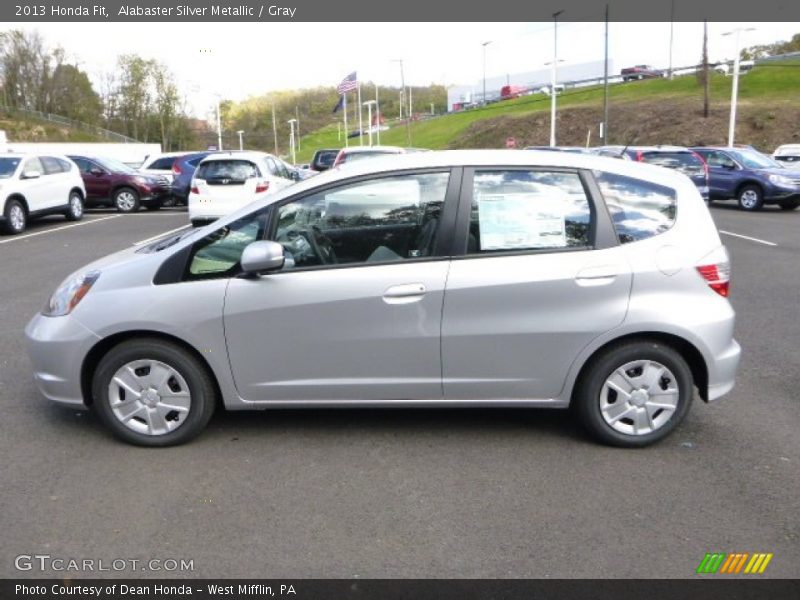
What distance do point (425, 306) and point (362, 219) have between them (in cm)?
65

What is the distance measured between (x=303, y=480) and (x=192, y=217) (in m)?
11.5

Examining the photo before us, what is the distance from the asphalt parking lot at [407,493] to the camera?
120 inches

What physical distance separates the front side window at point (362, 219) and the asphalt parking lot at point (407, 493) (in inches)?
44.1

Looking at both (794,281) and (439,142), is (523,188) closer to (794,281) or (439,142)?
(794,281)

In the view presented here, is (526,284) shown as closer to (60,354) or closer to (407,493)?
(407,493)

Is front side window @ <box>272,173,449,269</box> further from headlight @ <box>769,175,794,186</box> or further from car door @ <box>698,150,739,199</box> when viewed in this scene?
car door @ <box>698,150,739,199</box>

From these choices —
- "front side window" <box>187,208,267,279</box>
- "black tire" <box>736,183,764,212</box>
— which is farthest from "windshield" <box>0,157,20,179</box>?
"black tire" <box>736,183,764,212</box>

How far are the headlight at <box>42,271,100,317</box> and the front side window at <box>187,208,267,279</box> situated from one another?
2.11ft

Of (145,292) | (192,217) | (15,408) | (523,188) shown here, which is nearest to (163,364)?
(145,292)

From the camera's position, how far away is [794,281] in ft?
29.6

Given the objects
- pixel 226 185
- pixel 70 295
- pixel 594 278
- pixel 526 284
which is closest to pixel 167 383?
pixel 70 295

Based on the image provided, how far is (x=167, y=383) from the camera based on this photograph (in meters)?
4.08

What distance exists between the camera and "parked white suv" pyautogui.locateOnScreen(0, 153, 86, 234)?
14242 millimetres

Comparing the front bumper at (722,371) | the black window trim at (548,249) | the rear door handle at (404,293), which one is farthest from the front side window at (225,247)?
the front bumper at (722,371)
